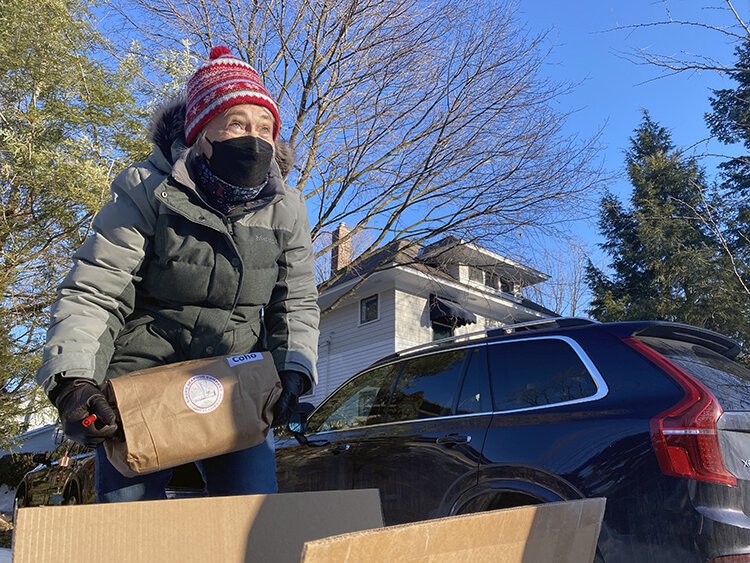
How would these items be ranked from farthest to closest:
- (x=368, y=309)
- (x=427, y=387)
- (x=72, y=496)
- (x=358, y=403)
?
(x=368, y=309) < (x=72, y=496) < (x=358, y=403) < (x=427, y=387)

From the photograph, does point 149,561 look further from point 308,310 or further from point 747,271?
point 747,271

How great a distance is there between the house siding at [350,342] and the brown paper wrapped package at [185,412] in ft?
53.6

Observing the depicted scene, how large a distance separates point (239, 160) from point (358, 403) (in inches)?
106

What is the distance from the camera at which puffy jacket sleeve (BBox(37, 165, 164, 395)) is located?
1.54m

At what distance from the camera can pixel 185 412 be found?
145 centimetres

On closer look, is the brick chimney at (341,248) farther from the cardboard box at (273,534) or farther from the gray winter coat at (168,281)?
the cardboard box at (273,534)

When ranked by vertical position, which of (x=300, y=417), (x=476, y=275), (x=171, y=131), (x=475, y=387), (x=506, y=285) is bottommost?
(x=300, y=417)

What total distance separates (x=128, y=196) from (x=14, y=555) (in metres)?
1.10

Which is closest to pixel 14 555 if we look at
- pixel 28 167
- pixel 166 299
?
pixel 166 299

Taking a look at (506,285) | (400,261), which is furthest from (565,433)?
(400,261)

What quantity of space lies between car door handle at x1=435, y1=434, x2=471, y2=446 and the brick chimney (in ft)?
21.6

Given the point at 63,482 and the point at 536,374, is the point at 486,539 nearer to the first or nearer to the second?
the point at 536,374

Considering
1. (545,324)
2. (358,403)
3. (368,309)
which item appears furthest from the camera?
(368,309)

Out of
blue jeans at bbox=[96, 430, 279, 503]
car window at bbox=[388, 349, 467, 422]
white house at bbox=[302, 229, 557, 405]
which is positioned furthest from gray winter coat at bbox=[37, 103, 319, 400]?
white house at bbox=[302, 229, 557, 405]
